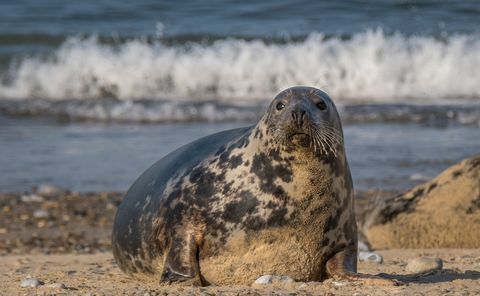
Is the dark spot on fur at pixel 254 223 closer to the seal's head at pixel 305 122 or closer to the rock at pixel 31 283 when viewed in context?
the seal's head at pixel 305 122

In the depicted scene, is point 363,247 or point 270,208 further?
point 363,247

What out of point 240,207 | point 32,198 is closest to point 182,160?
point 240,207

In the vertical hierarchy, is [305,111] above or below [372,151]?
above

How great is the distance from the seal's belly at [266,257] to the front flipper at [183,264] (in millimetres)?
59

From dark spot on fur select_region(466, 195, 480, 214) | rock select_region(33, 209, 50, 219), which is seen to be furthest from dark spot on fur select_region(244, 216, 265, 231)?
rock select_region(33, 209, 50, 219)

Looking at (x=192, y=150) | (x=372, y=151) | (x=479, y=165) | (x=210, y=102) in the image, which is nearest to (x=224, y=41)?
(x=210, y=102)

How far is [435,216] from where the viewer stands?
753cm

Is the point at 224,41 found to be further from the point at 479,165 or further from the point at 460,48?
the point at 479,165

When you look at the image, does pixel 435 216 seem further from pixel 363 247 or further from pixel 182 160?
pixel 182 160

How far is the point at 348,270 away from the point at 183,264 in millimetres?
739

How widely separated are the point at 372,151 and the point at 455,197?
420cm

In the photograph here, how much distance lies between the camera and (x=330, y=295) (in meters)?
4.68

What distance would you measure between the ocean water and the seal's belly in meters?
5.05

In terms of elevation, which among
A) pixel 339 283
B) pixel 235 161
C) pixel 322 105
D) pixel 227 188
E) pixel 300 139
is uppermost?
pixel 322 105
